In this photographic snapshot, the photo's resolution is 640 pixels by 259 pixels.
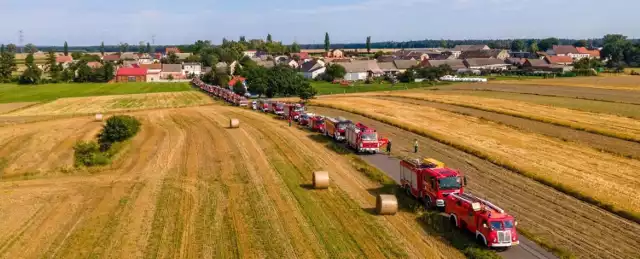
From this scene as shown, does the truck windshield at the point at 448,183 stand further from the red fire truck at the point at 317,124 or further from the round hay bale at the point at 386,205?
the red fire truck at the point at 317,124

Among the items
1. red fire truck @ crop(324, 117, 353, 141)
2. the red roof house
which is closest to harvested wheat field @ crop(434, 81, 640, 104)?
red fire truck @ crop(324, 117, 353, 141)

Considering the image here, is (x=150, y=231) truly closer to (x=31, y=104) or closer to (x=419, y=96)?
(x=419, y=96)

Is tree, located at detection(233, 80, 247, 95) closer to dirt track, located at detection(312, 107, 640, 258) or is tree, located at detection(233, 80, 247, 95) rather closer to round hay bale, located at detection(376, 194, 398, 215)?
dirt track, located at detection(312, 107, 640, 258)

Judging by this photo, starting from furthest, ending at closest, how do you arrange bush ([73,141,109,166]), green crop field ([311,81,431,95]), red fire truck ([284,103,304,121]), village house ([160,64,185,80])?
village house ([160,64,185,80]) < green crop field ([311,81,431,95]) < red fire truck ([284,103,304,121]) < bush ([73,141,109,166])

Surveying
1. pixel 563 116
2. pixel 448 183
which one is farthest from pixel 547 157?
pixel 563 116

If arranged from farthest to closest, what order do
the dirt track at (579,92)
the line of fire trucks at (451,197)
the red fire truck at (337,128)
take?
the dirt track at (579,92) < the red fire truck at (337,128) < the line of fire trucks at (451,197)

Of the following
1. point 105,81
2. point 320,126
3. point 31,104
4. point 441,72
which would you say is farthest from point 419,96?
point 105,81

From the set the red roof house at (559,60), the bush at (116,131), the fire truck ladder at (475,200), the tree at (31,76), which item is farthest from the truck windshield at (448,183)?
the red roof house at (559,60)
